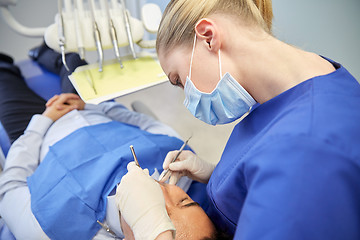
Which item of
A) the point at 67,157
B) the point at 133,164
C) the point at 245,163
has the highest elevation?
the point at 245,163

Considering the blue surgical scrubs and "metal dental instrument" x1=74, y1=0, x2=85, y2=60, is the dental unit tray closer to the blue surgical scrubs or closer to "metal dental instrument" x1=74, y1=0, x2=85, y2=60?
"metal dental instrument" x1=74, y1=0, x2=85, y2=60

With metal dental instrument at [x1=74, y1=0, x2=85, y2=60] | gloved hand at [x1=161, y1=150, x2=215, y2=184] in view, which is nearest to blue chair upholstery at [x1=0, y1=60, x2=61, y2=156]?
metal dental instrument at [x1=74, y1=0, x2=85, y2=60]

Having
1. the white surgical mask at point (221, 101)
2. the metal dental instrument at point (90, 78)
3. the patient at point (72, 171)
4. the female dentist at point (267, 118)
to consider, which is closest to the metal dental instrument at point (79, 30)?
the metal dental instrument at point (90, 78)

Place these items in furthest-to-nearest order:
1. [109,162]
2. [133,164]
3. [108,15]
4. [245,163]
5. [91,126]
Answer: [108,15], [91,126], [109,162], [133,164], [245,163]

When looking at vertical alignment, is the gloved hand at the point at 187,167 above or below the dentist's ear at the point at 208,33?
below

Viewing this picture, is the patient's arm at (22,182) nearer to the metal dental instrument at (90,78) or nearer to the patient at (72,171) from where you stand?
the patient at (72,171)

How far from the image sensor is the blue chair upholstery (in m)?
1.56

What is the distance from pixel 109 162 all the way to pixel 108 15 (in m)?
0.74

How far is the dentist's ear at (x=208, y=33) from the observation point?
0.60 m

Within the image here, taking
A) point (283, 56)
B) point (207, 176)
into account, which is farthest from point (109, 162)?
point (283, 56)

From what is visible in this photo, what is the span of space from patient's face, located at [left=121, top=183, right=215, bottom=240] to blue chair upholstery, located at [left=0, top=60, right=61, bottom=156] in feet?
3.86

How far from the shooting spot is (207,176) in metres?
0.93

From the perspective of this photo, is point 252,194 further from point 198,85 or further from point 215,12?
point 215,12

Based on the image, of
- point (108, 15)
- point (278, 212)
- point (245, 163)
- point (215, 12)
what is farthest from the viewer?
point (108, 15)
